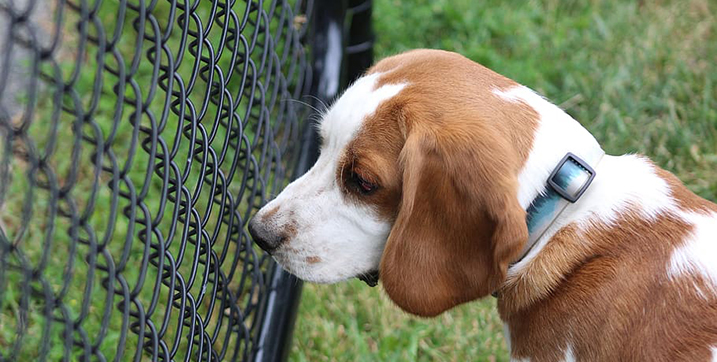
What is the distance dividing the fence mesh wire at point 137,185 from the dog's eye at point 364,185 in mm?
508

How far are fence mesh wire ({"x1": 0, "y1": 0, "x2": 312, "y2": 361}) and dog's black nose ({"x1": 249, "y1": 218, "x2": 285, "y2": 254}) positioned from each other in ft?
0.58

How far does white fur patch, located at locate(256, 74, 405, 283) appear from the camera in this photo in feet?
8.09

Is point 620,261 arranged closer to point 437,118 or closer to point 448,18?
point 437,118

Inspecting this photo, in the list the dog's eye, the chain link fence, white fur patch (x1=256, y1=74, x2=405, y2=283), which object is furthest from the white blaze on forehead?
the chain link fence

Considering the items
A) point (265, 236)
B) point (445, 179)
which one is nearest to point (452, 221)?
point (445, 179)

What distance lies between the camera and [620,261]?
2312 millimetres

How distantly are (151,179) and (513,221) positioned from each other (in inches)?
59.7

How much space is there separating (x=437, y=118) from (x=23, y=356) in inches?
72.0

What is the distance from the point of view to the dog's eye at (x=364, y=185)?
2.41 metres

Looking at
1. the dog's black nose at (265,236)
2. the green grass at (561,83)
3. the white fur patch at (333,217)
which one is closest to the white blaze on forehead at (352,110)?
the white fur patch at (333,217)

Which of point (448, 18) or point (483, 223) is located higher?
point (483, 223)

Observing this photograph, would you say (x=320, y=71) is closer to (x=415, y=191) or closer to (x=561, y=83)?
(x=561, y=83)

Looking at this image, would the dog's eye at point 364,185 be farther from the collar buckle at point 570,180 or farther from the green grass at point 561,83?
the green grass at point 561,83

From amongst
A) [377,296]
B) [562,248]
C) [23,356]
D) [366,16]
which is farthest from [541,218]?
[366,16]
